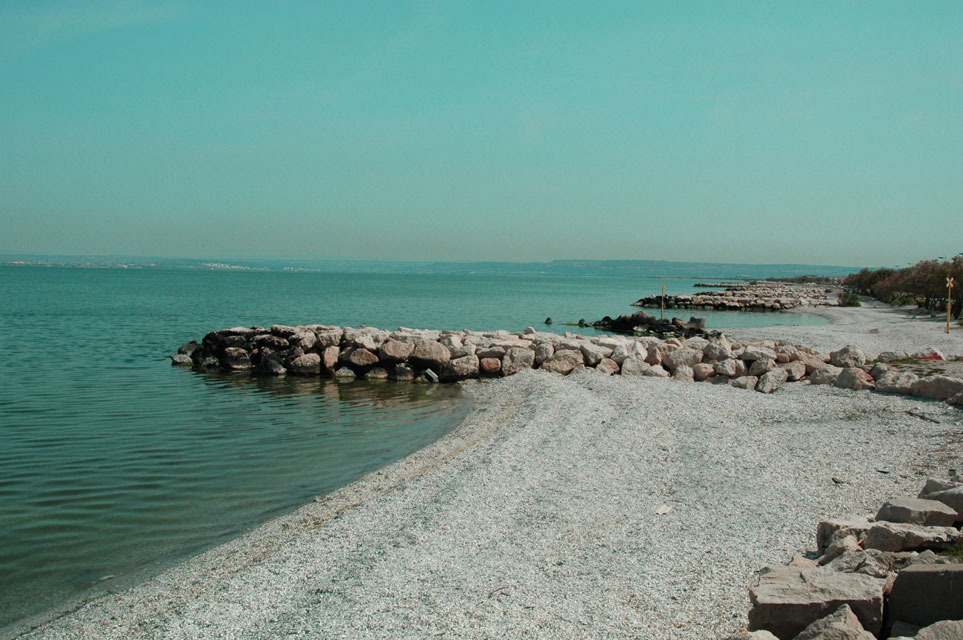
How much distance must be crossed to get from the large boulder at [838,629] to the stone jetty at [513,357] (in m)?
11.6

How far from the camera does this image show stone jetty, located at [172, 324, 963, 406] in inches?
617

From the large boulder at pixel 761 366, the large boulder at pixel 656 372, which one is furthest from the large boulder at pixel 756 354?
the large boulder at pixel 656 372

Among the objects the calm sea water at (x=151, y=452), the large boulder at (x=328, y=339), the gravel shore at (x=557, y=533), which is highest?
the large boulder at (x=328, y=339)

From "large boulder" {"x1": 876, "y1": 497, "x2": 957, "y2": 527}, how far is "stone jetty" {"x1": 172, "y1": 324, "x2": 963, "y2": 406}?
371 inches

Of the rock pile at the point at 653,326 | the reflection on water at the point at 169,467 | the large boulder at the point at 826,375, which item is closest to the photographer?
the reflection on water at the point at 169,467

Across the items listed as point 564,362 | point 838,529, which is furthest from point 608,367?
point 838,529

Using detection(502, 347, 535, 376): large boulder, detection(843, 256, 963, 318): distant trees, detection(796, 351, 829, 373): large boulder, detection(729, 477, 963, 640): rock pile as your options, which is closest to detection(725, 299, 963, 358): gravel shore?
detection(843, 256, 963, 318): distant trees

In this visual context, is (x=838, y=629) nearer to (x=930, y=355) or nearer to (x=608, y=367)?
(x=608, y=367)

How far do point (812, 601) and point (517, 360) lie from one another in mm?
14562

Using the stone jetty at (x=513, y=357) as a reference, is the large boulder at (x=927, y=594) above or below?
above

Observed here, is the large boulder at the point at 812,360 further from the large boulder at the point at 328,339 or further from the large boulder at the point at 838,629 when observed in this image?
the large boulder at the point at 838,629

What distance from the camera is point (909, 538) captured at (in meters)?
4.81

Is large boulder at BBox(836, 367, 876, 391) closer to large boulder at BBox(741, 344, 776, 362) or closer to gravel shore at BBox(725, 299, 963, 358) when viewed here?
large boulder at BBox(741, 344, 776, 362)

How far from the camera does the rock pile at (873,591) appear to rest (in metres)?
3.66
